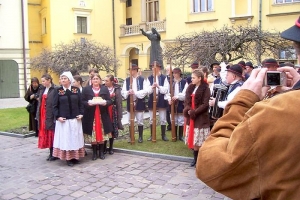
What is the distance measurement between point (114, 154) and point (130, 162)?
0.89 m

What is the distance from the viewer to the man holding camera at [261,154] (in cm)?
130

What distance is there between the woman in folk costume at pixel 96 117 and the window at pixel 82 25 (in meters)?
24.8

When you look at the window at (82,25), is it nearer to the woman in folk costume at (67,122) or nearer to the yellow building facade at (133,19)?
the yellow building facade at (133,19)

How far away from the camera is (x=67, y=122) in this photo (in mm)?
7129

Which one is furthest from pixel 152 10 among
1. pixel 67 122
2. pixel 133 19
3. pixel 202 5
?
pixel 67 122

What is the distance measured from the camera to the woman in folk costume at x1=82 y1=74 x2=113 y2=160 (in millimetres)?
7551

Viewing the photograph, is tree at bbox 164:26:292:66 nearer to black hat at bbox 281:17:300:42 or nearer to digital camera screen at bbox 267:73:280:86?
digital camera screen at bbox 267:73:280:86

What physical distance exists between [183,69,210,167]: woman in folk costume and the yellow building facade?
1750 cm

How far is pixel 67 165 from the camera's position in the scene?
23.7 ft

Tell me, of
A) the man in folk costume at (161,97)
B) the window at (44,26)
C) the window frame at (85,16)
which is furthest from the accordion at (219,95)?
the window at (44,26)

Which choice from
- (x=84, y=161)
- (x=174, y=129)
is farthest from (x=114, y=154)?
(x=174, y=129)

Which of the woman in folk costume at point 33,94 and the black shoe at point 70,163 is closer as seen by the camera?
the black shoe at point 70,163

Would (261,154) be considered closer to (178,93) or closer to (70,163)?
(70,163)

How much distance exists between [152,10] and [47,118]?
2647 cm
